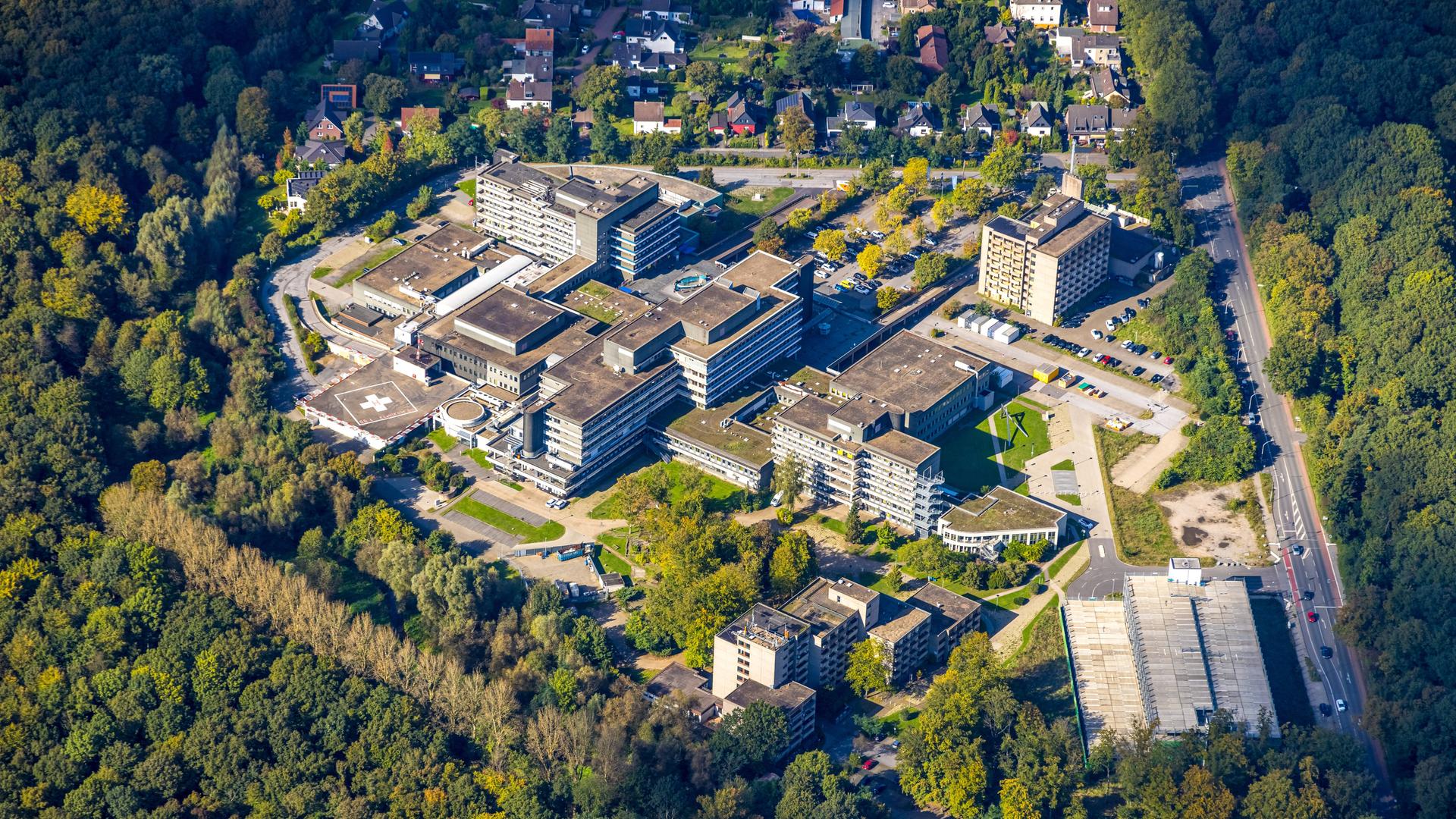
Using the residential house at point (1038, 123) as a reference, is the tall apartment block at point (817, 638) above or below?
below

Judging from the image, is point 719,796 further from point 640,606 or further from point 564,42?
point 564,42

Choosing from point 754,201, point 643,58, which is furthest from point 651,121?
point 754,201

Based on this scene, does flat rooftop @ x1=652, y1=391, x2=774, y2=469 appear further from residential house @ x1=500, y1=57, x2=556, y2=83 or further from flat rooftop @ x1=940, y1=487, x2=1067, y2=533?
residential house @ x1=500, y1=57, x2=556, y2=83

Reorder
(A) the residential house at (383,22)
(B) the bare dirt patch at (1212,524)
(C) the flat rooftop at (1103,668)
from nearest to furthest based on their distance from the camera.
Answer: (C) the flat rooftop at (1103,668) → (B) the bare dirt patch at (1212,524) → (A) the residential house at (383,22)

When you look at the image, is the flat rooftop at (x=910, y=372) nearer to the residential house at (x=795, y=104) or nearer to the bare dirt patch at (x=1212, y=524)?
the bare dirt patch at (x=1212, y=524)

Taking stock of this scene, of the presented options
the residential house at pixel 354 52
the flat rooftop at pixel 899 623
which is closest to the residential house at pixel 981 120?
the residential house at pixel 354 52

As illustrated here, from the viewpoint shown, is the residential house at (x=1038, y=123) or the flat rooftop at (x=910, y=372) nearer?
the flat rooftop at (x=910, y=372)

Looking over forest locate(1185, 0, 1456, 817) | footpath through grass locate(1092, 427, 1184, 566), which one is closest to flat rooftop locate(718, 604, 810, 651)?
footpath through grass locate(1092, 427, 1184, 566)
